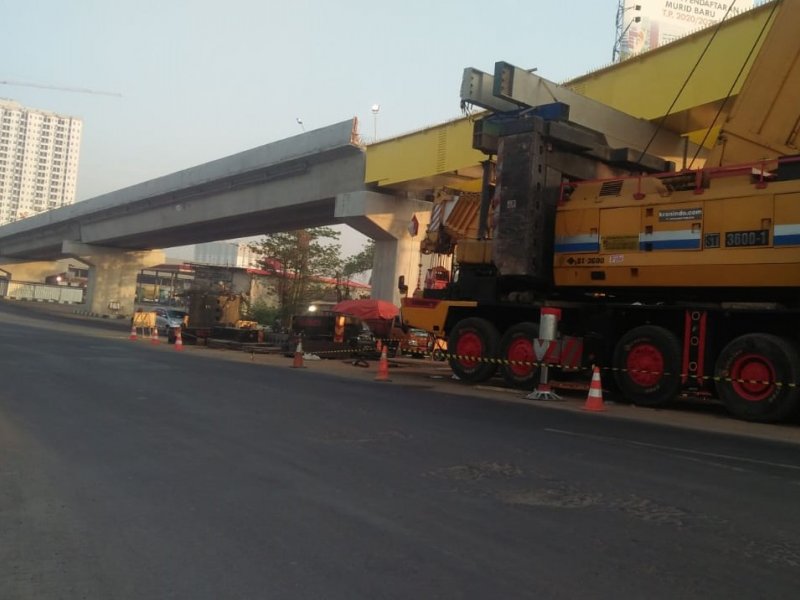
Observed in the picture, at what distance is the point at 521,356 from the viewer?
554 inches

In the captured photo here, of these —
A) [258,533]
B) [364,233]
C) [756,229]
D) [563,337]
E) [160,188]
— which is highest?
[160,188]

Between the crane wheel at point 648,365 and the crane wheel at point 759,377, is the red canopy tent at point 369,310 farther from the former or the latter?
the crane wheel at point 759,377

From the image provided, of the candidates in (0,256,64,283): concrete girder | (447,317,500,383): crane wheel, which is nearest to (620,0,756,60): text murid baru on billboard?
(447,317,500,383): crane wheel

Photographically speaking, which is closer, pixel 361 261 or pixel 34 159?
pixel 361 261

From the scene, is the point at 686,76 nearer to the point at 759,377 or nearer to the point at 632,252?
the point at 632,252

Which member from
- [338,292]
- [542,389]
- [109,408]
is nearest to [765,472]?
[542,389]

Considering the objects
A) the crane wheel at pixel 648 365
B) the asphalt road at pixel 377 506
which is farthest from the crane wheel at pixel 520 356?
the asphalt road at pixel 377 506

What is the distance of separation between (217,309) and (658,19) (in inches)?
1174

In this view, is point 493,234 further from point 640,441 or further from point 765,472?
point 765,472

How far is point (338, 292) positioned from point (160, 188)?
12.4 metres

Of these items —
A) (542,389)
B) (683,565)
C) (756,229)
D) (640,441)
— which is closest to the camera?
(683,565)

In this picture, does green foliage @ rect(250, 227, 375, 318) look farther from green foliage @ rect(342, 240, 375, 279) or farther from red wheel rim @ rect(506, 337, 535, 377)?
red wheel rim @ rect(506, 337, 535, 377)

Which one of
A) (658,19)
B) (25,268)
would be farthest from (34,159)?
(658,19)

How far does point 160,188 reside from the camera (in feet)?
135
